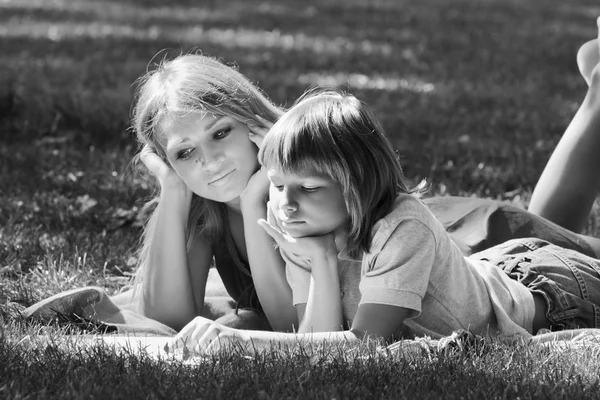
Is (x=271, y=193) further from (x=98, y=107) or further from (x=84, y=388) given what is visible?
(x=98, y=107)

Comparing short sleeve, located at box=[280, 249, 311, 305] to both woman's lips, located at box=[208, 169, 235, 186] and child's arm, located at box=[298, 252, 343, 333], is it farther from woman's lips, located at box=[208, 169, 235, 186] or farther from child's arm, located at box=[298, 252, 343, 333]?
woman's lips, located at box=[208, 169, 235, 186]

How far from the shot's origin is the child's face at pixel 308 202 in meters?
3.29

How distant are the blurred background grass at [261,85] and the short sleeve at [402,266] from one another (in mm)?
1559

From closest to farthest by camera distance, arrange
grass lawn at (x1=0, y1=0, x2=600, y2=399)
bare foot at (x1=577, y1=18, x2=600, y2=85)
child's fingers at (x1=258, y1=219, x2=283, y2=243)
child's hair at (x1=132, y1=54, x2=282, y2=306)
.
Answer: grass lawn at (x1=0, y1=0, x2=600, y2=399) → child's fingers at (x1=258, y1=219, x2=283, y2=243) → child's hair at (x1=132, y1=54, x2=282, y2=306) → bare foot at (x1=577, y1=18, x2=600, y2=85)

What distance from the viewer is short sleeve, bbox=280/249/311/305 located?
3580mm

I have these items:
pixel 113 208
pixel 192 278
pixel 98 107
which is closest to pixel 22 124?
pixel 98 107

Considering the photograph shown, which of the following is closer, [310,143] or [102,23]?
[310,143]

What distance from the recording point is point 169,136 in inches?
153

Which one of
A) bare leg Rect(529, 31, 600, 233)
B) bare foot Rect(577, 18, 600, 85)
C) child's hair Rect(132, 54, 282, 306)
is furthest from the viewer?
bare foot Rect(577, 18, 600, 85)

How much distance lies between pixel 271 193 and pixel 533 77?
618cm

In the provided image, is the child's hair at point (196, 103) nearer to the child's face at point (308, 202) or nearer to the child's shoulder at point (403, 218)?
the child's face at point (308, 202)

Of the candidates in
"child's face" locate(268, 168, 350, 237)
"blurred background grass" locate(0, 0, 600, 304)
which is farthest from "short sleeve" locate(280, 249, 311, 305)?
"blurred background grass" locate(0, 0, 600, 304)

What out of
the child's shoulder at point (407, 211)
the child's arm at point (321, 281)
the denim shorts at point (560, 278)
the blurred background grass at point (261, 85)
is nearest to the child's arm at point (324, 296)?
the child's arm at point (321, 281)

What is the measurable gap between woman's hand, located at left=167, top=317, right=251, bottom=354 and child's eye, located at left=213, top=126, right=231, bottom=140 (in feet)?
2.66
